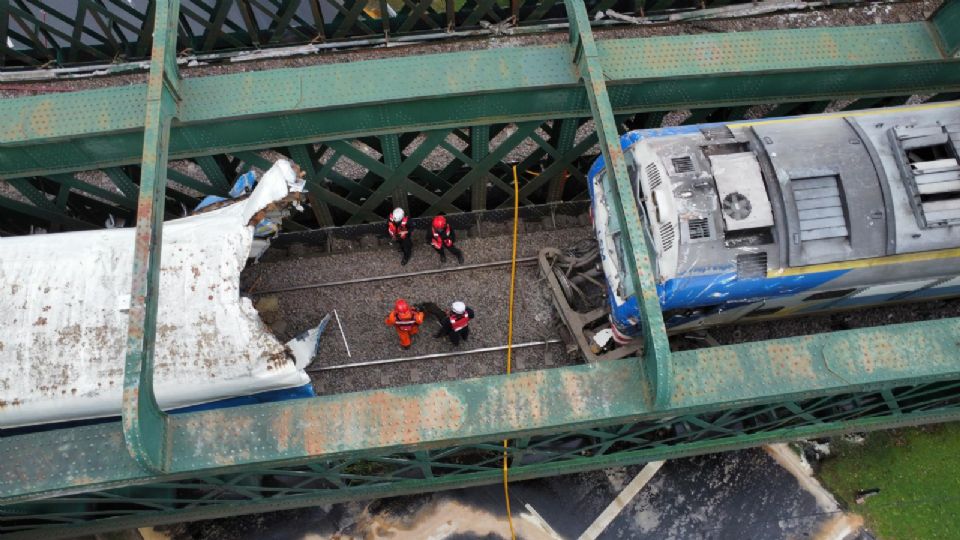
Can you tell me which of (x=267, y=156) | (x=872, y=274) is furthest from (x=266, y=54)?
(x=872, y=274)

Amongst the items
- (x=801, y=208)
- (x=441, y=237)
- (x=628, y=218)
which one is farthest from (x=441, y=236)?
(x=801, y=208)

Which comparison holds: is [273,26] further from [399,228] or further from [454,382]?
[454,382]

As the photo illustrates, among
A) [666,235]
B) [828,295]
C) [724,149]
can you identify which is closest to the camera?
[666,235]

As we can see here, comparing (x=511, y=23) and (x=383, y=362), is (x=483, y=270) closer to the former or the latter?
(x=383, y=362)

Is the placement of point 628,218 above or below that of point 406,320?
above

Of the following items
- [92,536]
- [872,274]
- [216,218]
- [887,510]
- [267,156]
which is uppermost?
[267,156]

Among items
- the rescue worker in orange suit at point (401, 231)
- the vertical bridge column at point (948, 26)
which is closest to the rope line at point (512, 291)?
the rescue worker in orange suit at point (401, 231)

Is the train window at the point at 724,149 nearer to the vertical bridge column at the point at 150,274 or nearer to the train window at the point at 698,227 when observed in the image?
the train window at the point at 698,227
